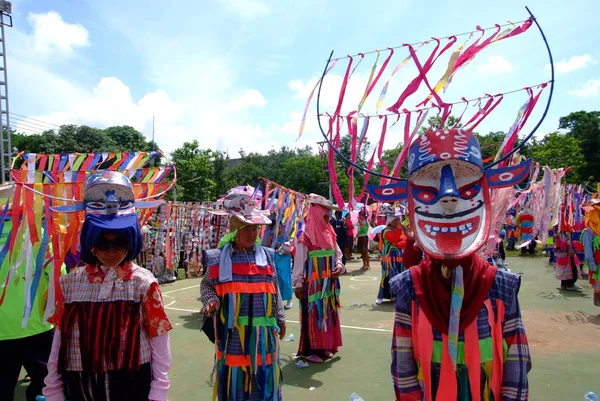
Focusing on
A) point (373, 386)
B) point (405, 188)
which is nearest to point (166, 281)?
point (373, 386)

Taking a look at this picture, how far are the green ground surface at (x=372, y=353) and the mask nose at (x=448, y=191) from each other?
314 cm

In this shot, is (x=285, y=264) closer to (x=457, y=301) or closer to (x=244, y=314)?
(x=244, y=314)

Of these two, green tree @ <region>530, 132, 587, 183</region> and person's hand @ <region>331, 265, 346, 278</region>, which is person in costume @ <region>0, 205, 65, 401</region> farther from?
green tree @ <region>530, 132, 587, 183</region>

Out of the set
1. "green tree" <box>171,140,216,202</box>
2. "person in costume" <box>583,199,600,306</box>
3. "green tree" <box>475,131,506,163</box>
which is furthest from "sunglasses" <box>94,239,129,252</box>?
"green tree" <box>171,140,216,202</box>

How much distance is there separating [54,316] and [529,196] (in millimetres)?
9937

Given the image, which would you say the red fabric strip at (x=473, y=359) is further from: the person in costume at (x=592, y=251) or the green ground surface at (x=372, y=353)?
the person in costume at (x=592, y=251)

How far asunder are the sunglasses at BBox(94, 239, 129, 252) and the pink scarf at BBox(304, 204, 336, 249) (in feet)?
11.2

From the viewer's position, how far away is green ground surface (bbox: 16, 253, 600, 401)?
452 cm

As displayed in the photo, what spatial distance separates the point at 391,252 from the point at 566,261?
4.20m

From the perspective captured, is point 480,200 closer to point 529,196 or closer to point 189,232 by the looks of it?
point 529,196

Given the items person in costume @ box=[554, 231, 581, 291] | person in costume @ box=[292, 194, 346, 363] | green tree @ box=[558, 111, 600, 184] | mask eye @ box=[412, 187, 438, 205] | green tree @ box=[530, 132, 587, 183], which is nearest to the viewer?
mask eye @ box=[412, 187, 438, 205]

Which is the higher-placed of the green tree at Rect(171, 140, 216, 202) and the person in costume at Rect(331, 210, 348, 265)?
the green tree at Rect(171, 140, 216, 202)

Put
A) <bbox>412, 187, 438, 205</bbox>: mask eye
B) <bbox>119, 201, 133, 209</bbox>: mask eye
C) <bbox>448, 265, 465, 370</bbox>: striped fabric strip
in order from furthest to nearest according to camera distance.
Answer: <bbox>119, 201, 133, 209</bbox>: mask eye, <bbox>412, 187, 438, 205</bbox>: mask eye, <bbox>448, 265, 465, 370</bbox>: striped fabric strip

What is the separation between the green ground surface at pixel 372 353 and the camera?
4.52m
